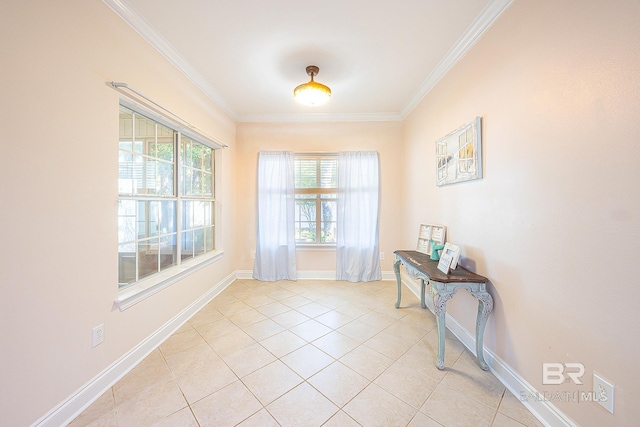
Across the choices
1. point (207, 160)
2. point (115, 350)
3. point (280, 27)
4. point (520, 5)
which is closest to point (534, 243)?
point (520, 5)

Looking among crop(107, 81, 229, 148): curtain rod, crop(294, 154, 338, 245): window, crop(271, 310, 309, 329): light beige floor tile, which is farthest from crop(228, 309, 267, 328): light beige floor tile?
crop(107, 81, 229, 148): curtain rod

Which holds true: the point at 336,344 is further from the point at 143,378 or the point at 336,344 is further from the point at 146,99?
the point at 146,99

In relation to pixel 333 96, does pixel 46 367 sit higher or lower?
lower

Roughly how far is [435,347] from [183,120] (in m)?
3.24

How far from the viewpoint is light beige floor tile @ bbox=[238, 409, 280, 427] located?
4.17 ft

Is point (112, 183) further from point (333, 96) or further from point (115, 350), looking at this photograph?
point (333, 96)

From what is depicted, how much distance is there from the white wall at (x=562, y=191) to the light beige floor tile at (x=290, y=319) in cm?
170

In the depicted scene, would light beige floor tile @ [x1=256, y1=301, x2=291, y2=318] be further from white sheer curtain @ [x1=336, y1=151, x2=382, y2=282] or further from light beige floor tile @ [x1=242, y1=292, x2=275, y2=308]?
white sheer curtain @ [x1=336, y1=151, x2=382, y2=282]

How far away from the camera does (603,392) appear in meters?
1.03

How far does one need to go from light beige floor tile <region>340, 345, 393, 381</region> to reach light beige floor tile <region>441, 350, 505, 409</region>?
0.42 metres

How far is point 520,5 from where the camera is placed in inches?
56.7

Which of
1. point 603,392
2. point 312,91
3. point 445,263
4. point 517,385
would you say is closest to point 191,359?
point 445,263

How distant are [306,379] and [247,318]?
1.13m

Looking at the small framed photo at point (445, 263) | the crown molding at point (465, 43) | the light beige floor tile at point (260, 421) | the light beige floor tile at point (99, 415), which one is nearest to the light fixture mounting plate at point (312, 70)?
the crown molding at point (465, 43)
